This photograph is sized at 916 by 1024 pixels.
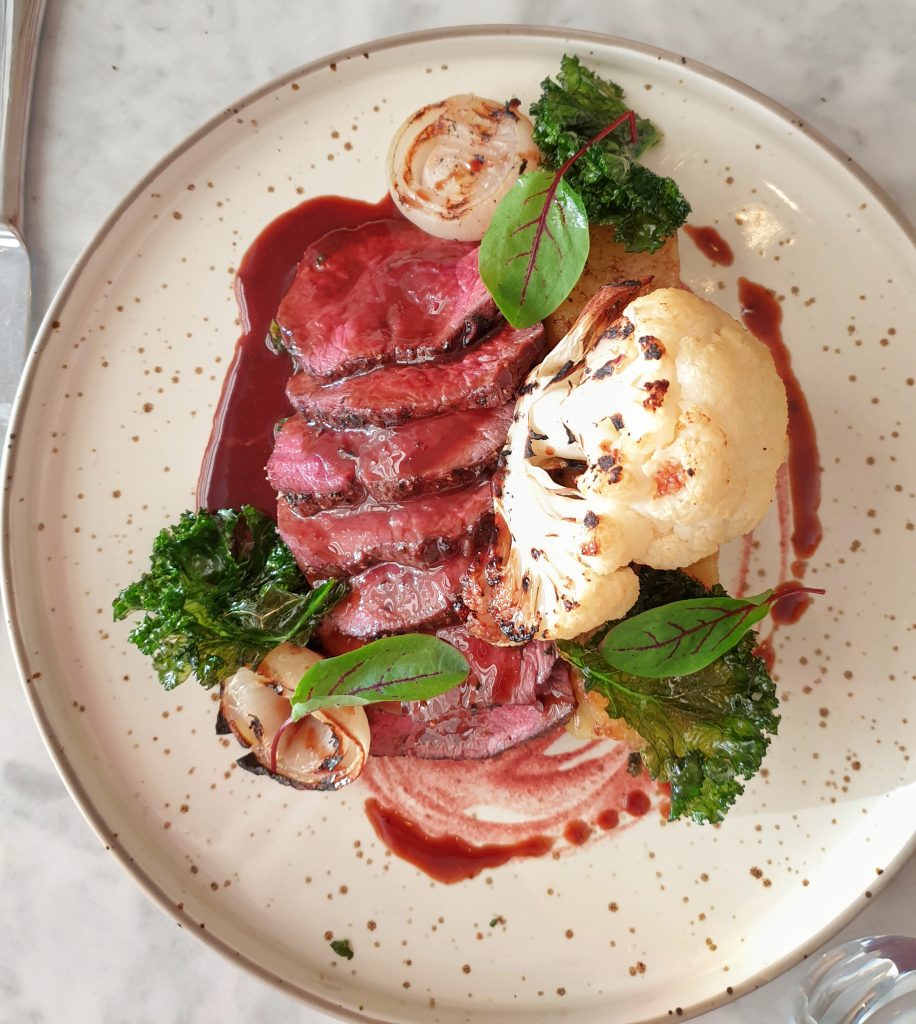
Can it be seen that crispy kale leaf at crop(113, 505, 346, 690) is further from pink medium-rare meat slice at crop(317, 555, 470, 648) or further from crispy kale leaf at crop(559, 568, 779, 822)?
crispy kale leaf at crop(559, 568, 779, 822)

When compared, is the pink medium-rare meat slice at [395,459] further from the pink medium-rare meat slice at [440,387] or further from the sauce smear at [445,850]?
the sauce smear at [445,850]

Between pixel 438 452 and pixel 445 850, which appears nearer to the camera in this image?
pixel 438 452

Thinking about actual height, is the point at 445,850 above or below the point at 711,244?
below

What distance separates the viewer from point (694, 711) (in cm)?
222

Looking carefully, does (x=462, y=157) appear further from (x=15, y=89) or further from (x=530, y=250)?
(x=15, y=89)

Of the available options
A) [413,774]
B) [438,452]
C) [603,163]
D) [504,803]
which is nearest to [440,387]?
[438,452]

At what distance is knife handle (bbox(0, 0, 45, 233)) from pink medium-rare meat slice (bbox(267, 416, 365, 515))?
4.46 ft

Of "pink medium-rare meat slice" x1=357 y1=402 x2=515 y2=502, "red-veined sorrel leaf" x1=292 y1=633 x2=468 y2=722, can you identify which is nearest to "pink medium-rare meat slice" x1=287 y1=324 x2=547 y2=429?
"pink medium-rare meat slice" x1=357 y1=402 x2=515 y2=502

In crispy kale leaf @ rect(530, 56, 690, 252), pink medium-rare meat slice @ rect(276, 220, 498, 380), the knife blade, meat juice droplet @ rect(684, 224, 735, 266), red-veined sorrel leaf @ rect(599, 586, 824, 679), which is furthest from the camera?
the knife blade

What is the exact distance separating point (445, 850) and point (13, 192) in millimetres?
2770

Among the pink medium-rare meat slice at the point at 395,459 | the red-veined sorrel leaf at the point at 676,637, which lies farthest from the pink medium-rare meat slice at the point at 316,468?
the red-veined sorrel leaf at the point at 676,637

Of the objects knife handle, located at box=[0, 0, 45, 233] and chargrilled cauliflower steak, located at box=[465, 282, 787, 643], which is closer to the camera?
chargrilled cauliflower steak, located at box=[465, 282, 787, 643]

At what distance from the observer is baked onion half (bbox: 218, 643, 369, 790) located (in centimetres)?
238

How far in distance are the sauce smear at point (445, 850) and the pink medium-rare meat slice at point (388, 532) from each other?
88 centimetres
